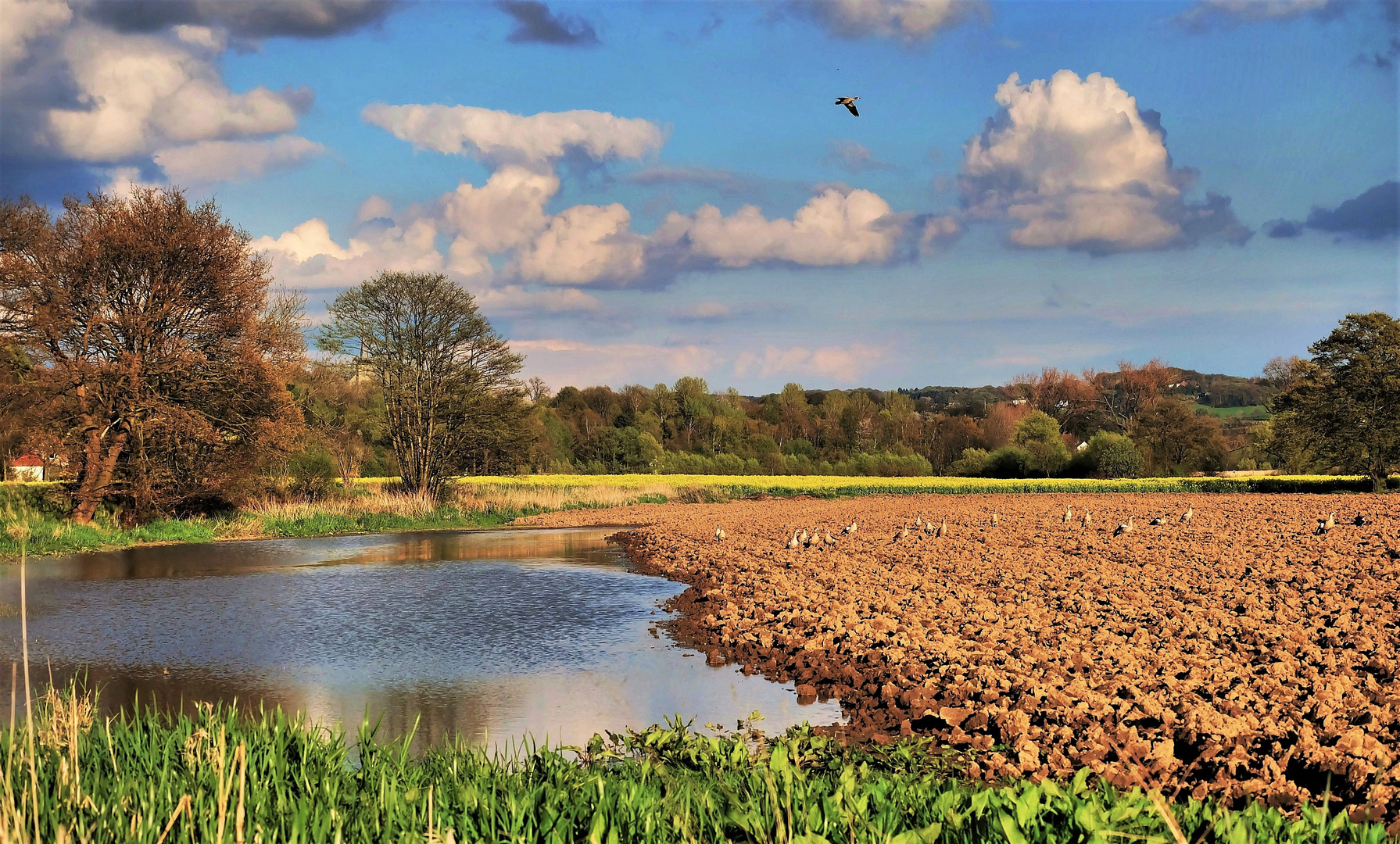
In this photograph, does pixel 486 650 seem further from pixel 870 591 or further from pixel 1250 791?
pixel 1250 791

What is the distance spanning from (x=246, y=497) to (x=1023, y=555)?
830 inches

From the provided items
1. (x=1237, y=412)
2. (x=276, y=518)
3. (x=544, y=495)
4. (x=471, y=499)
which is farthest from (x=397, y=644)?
(x=1237, y=412)

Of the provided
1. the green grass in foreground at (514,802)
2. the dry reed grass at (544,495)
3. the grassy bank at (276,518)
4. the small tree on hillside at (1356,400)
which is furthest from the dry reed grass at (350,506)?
the small tree on hillside at (1356,400)

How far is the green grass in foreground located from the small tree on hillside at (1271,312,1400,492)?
4863cm

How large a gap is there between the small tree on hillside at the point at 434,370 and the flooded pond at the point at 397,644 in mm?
15746

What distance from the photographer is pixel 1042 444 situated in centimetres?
6197

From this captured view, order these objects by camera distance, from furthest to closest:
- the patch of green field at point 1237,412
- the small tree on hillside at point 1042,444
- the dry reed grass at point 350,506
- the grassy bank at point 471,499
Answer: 1. the patch of green field at point 1237,412
2. the small tree on hillside at point 1042,444
3. the dry reed grass at point 350,506
4. the grassy bank at point 471,499

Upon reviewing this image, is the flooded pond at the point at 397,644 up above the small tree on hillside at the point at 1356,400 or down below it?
below

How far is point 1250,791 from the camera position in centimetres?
524

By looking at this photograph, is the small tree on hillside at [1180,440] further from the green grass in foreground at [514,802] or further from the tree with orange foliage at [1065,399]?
the green grass in foreground at [514,802]

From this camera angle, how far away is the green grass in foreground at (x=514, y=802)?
12.7 feet

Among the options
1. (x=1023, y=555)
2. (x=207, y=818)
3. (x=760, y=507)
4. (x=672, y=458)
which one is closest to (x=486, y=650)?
(x=207, y=818)

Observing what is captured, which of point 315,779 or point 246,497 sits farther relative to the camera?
point 246,497

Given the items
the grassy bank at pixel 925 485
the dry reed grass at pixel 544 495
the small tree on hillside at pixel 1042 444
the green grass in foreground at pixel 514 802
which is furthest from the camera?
the small tree on hillside at pixel 1042 444
